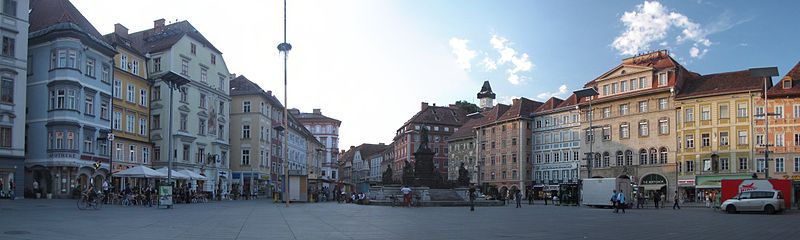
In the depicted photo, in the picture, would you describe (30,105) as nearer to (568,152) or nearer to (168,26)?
(168,26)

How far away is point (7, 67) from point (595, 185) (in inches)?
1582

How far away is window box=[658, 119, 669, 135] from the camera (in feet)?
253

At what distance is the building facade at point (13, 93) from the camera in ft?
143

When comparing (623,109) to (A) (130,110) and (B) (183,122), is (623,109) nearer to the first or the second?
(B) (183,122)

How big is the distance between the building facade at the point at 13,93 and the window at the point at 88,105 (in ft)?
13.8

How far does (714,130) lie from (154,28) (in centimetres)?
5684

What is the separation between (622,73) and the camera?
8162 cm

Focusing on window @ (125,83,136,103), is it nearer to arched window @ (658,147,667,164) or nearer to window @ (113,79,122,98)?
window @ (113,79,122,98)

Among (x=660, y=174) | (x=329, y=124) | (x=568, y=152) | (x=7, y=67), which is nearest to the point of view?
(x=7, y=67)

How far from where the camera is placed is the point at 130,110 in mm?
58219

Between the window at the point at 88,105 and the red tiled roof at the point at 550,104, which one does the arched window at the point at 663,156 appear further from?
the window at the point at 88,105

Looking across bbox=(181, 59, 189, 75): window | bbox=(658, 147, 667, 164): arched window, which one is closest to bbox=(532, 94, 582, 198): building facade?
bbox=(658, 147, 667, 164): arched window

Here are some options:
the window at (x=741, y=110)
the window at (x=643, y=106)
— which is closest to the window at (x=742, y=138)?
the window at (x=741, y=110)

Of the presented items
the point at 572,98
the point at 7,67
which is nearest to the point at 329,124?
the point at 572,98
